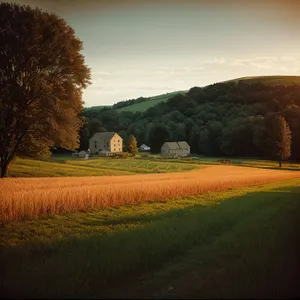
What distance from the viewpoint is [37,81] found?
84.8 ft

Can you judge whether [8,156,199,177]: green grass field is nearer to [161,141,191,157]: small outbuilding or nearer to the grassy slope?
the grassy slope

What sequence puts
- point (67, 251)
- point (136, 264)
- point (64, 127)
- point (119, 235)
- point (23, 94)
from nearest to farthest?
1. point (136, 264)
2. point (67, 251)
3. point (119, 235)
4. point (23, 94)
5. point (64, 127)

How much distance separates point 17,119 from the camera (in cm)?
2703

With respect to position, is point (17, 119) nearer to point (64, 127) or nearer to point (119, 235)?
point (64, 127)

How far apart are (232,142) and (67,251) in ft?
313

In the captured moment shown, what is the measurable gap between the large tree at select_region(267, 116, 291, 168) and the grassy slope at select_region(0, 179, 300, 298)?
2585 inches

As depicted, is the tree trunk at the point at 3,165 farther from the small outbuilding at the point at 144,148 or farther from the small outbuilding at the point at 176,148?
the small outbuilding at the point at 144,148

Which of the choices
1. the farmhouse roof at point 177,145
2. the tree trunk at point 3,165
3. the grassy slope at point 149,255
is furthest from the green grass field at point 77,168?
the farmhouse roof at point 177,145

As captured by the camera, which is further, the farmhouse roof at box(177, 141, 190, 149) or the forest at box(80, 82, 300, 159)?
the farmhouse roof at box(177, 141, 190, 149)

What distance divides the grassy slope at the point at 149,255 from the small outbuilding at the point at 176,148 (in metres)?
100.0

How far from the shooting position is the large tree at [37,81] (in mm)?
24875

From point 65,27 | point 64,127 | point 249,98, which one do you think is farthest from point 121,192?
point 249,98

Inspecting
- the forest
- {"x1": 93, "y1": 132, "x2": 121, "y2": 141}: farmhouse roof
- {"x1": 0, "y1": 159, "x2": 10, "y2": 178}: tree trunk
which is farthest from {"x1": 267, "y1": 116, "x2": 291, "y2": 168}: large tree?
{"x1": 0, "y1": 159, "x2": 10, "y2": 178}: tree trunk

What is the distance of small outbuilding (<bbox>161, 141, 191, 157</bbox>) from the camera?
376ft
